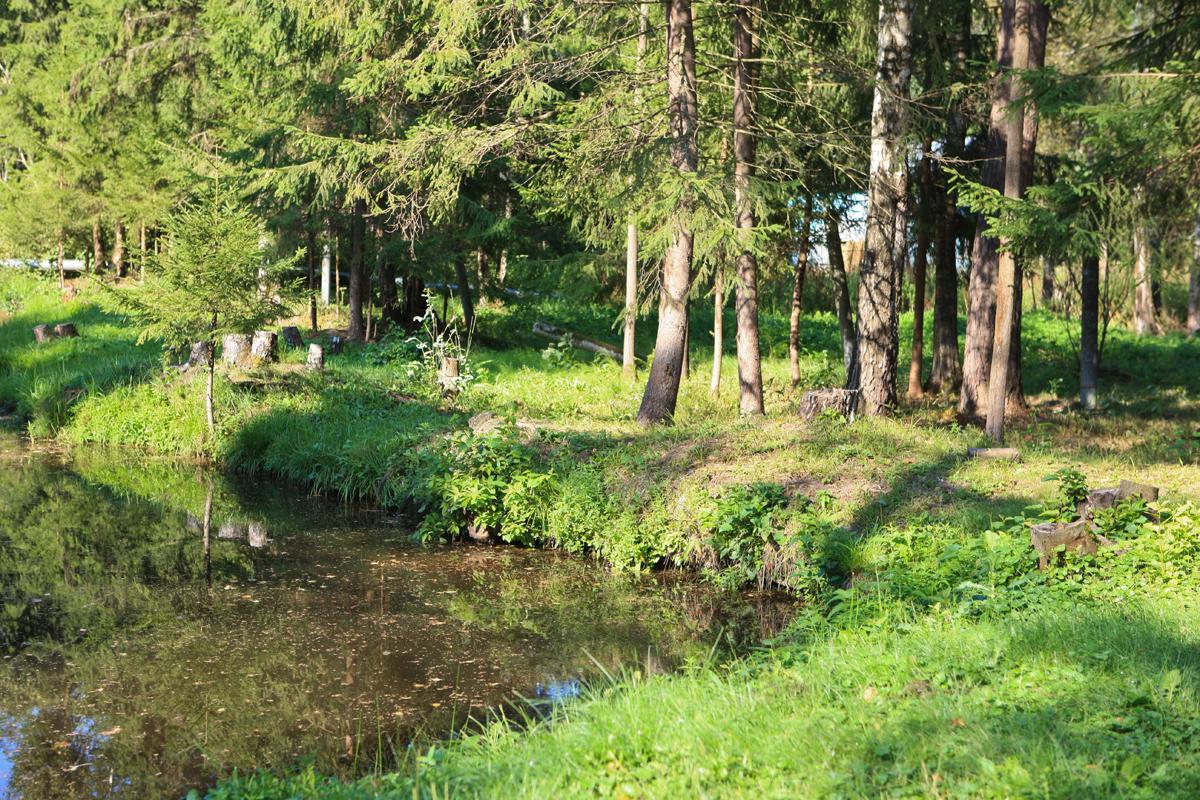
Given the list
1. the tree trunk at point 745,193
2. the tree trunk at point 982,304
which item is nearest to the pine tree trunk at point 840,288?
the tree trunk at point 982,304

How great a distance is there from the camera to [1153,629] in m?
6.06

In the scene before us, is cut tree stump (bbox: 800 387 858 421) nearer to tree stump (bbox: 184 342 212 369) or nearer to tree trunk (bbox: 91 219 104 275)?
tree stump (bbox: 184 342 212 369)

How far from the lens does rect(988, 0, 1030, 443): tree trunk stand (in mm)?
12438

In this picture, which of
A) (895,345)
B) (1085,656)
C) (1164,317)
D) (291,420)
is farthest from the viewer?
(1164,317)

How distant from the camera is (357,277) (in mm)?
22234

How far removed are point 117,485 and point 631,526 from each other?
7683 millimetres

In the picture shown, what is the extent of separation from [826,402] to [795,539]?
160 inches

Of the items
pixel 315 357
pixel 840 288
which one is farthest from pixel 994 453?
pixel 315 357

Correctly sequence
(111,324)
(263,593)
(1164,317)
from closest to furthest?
(263,593), (111,324), (1164,317)

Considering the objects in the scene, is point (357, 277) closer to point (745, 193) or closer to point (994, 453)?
point (745, 193)

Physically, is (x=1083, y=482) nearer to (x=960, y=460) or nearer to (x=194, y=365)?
(x=960, y=460)

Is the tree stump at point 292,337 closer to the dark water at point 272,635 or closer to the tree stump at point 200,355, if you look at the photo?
the tree stump at point 200,355

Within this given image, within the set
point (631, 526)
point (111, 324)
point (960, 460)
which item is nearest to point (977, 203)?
point (960, 460)

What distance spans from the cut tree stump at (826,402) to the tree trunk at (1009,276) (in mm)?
1671
